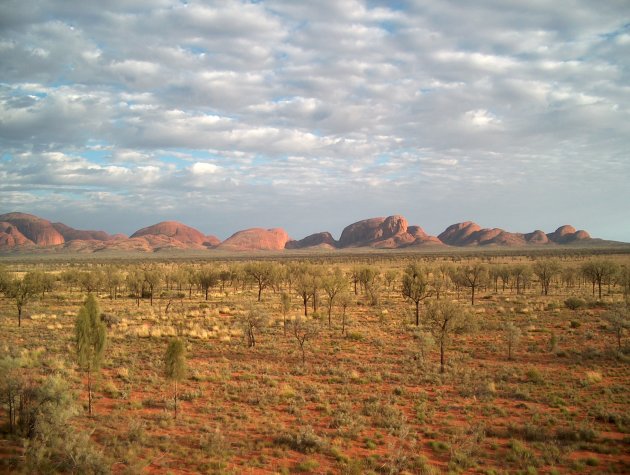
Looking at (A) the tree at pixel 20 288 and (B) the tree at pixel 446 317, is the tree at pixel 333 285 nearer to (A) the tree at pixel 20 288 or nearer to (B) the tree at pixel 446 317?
(B) the tree at pixel 446 317

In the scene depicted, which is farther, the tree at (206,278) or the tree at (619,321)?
the tree at (206,278)

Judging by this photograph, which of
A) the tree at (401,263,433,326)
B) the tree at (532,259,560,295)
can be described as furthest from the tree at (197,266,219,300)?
the tree at (532,259,560,295)

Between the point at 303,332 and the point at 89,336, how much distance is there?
17744 millimetres

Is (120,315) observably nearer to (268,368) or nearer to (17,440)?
(268,368)

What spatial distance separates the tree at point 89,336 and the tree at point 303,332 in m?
10.5

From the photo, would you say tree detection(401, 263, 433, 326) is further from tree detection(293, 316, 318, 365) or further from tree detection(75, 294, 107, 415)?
tree detection(75, 294, 107, 415)

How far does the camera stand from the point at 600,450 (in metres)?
13.8

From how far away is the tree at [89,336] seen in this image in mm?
16188

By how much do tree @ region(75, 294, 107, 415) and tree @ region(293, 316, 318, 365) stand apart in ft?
34.4

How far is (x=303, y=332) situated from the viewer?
105 feet

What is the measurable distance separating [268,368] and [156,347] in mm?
8879

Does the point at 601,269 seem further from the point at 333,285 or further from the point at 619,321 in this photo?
the point at 333,285

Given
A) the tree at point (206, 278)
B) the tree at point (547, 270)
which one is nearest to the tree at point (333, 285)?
the tree at point (206, 278)

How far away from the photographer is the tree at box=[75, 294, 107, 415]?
16188 mm
